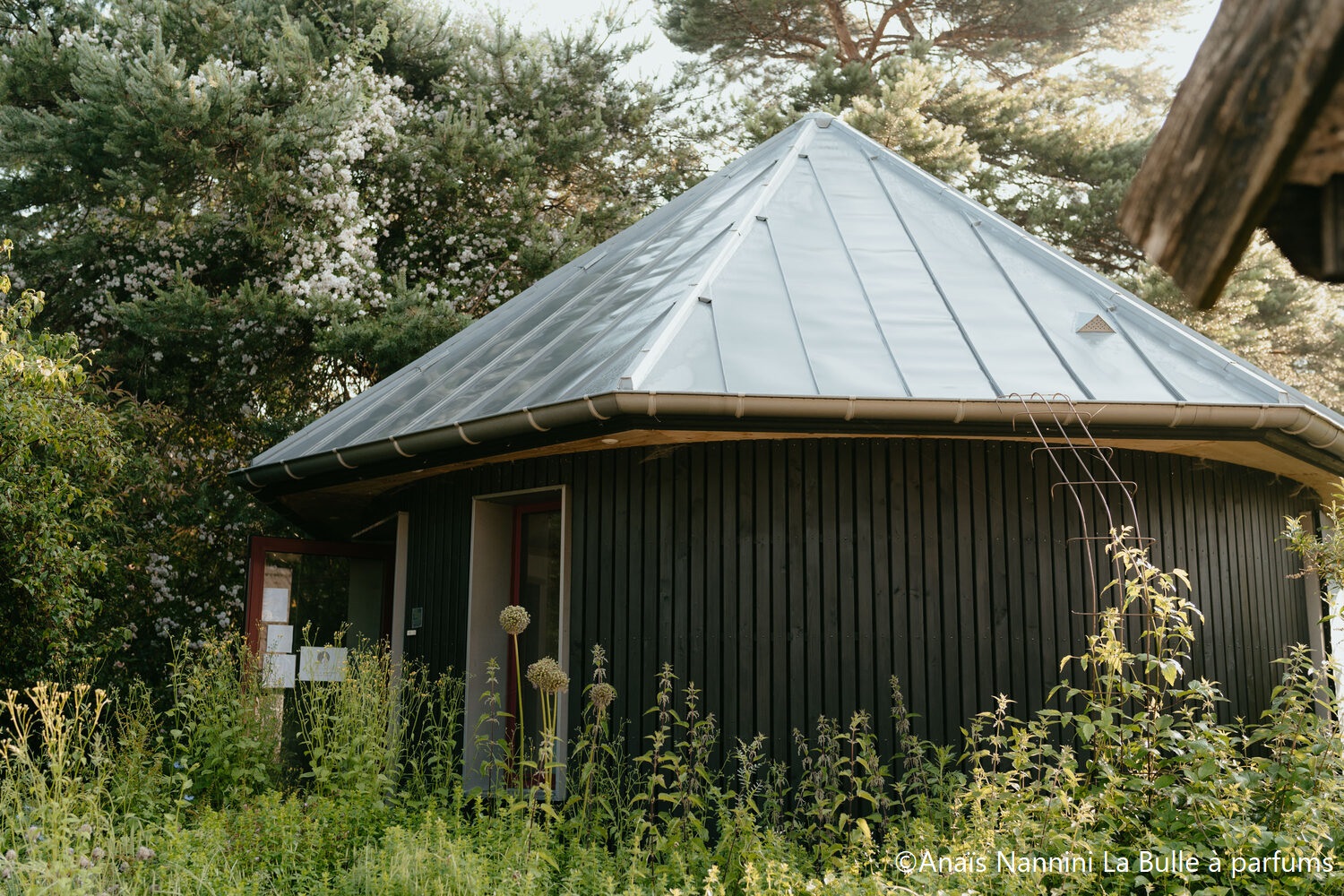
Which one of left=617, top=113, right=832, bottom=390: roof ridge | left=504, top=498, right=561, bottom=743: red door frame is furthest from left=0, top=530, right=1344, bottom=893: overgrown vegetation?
left=617, top=113, right=832, bottom=390: roof ridge

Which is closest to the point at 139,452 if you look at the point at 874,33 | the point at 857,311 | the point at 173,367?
the point at 173,367

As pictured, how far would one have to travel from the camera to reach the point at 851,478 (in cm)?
632

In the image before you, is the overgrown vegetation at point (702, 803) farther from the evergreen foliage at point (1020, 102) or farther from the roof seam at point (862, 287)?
the evergreen foliage at point (1020, 102)

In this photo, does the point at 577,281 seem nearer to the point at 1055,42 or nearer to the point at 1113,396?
the point at 1113,396

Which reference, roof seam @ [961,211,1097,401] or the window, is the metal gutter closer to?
roof seam @ [961,211,1097,401]

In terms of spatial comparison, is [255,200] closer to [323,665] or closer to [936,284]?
[323,665]

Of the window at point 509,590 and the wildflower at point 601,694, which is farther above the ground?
the window at point 509,590

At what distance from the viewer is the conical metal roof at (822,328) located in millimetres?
5969

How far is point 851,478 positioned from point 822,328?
0.88 meters

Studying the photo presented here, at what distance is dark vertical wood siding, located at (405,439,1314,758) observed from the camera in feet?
20.0

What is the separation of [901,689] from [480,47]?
12.4m

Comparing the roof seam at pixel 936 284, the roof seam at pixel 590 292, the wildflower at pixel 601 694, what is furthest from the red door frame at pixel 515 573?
the roof seam at pixel 936 284

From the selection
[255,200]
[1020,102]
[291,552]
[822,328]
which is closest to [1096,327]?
[822,328]

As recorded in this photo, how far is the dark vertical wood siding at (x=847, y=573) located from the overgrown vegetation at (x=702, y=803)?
0.58 ft
